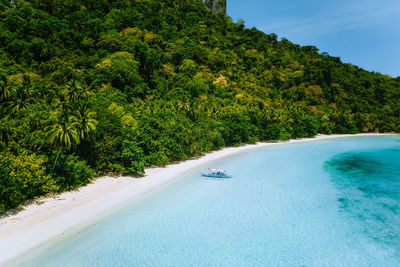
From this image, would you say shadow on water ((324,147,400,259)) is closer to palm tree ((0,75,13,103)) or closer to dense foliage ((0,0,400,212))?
dense foliage ((0,0,400,212))

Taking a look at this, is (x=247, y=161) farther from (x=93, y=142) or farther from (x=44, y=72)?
(x=44, y=72)

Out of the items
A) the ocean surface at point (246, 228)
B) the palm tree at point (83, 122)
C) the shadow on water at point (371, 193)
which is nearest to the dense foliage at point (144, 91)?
the palm tree at point (83, 122)

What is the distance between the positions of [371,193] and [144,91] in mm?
41818

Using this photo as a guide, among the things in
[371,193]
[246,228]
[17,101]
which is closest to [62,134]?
[17,101]

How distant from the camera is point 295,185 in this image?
22.3 meters

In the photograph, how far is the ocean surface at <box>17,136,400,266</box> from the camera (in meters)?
10.7

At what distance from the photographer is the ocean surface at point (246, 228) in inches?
423

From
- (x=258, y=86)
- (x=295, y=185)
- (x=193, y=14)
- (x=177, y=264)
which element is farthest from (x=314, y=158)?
(x=193, y=14)

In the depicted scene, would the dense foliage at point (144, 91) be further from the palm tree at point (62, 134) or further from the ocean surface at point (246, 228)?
the ocean surface at point (246, 228)

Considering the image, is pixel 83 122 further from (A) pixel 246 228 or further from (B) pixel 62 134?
(A) pixel 246 228

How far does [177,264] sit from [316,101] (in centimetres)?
8259

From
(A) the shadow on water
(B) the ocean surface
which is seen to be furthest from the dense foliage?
(A) the shadow on water

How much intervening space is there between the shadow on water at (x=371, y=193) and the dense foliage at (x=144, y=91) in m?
17.2

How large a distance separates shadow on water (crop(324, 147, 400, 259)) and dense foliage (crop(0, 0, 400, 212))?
676 inches
